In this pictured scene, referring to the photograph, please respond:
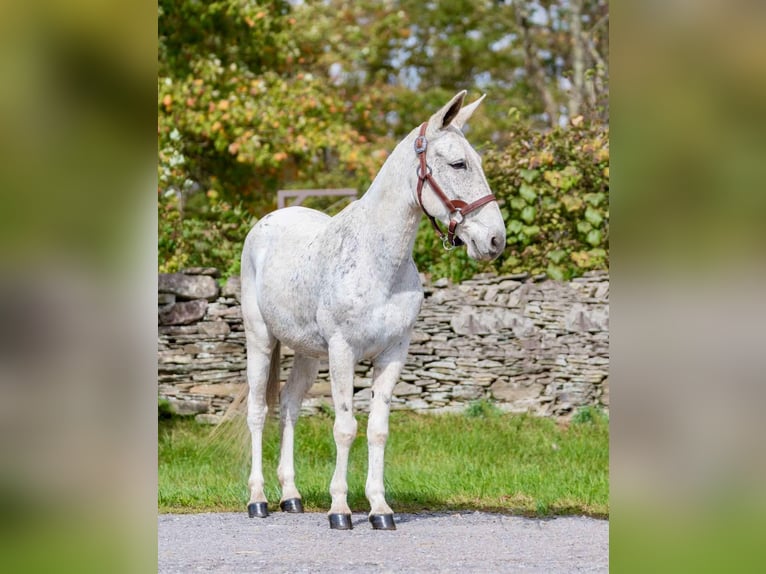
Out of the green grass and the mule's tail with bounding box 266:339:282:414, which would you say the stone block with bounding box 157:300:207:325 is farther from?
the mule's tail with bounding box 266:339:282:414

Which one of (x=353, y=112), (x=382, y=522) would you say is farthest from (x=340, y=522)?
(x=353, y=112)

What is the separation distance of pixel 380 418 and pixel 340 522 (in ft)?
1.92

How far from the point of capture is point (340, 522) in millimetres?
5156

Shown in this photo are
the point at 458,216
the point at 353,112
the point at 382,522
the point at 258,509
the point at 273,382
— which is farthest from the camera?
the point at 353,112

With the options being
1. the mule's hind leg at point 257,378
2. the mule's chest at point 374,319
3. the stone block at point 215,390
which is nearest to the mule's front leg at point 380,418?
the mule's chest at point 374,319

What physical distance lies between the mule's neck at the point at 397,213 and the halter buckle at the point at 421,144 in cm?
7

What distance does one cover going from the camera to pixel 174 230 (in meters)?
10.1

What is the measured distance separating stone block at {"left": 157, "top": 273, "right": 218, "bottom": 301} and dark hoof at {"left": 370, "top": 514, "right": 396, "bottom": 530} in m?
4.49

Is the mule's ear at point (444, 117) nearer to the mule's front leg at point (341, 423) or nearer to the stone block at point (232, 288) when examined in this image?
the mule's front leg at point (341, 423)

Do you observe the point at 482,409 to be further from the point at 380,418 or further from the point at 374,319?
the point at 374,319

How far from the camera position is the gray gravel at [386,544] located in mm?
4285
